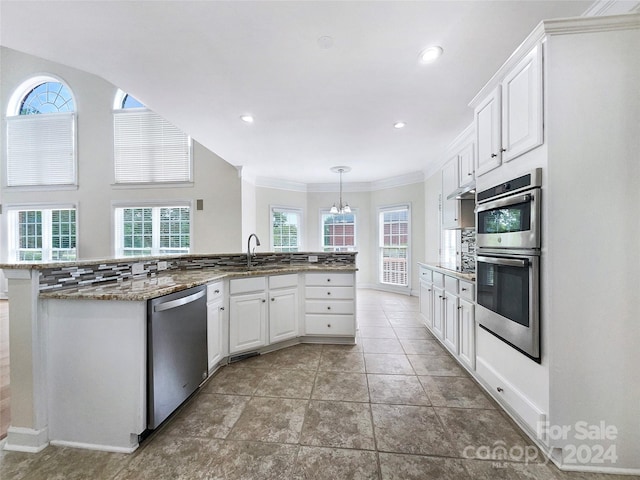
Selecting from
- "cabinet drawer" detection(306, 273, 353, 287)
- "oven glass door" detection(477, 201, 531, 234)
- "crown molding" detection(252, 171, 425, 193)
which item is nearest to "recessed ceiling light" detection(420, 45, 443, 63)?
"oven glass door" detection(477, 201, 531, 234)

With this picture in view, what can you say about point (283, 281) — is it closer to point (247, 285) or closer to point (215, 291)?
point (247, 285)

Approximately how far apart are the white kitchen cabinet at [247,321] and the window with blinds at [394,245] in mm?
4025

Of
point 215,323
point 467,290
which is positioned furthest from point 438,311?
point 215,323

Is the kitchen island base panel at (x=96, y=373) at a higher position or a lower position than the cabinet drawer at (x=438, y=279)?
lower

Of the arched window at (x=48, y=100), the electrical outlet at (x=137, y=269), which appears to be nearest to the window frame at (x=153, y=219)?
the arched window at (x=48, y=100)

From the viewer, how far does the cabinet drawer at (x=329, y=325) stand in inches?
119

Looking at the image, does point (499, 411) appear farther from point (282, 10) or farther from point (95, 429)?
point (282, 10)

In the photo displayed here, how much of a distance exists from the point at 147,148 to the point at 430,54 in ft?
18.5

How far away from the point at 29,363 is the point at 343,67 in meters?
2.92

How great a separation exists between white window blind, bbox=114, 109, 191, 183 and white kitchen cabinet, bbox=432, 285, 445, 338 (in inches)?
197

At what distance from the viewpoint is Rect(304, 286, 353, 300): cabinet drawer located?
302 centimetres

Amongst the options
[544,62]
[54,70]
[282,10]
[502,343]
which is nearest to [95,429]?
[502,343]

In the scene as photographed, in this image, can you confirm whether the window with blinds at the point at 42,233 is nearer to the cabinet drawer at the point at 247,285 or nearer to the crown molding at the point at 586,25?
the cabinet drawer at the point at 247,285

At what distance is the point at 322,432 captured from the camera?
161 centimetres
